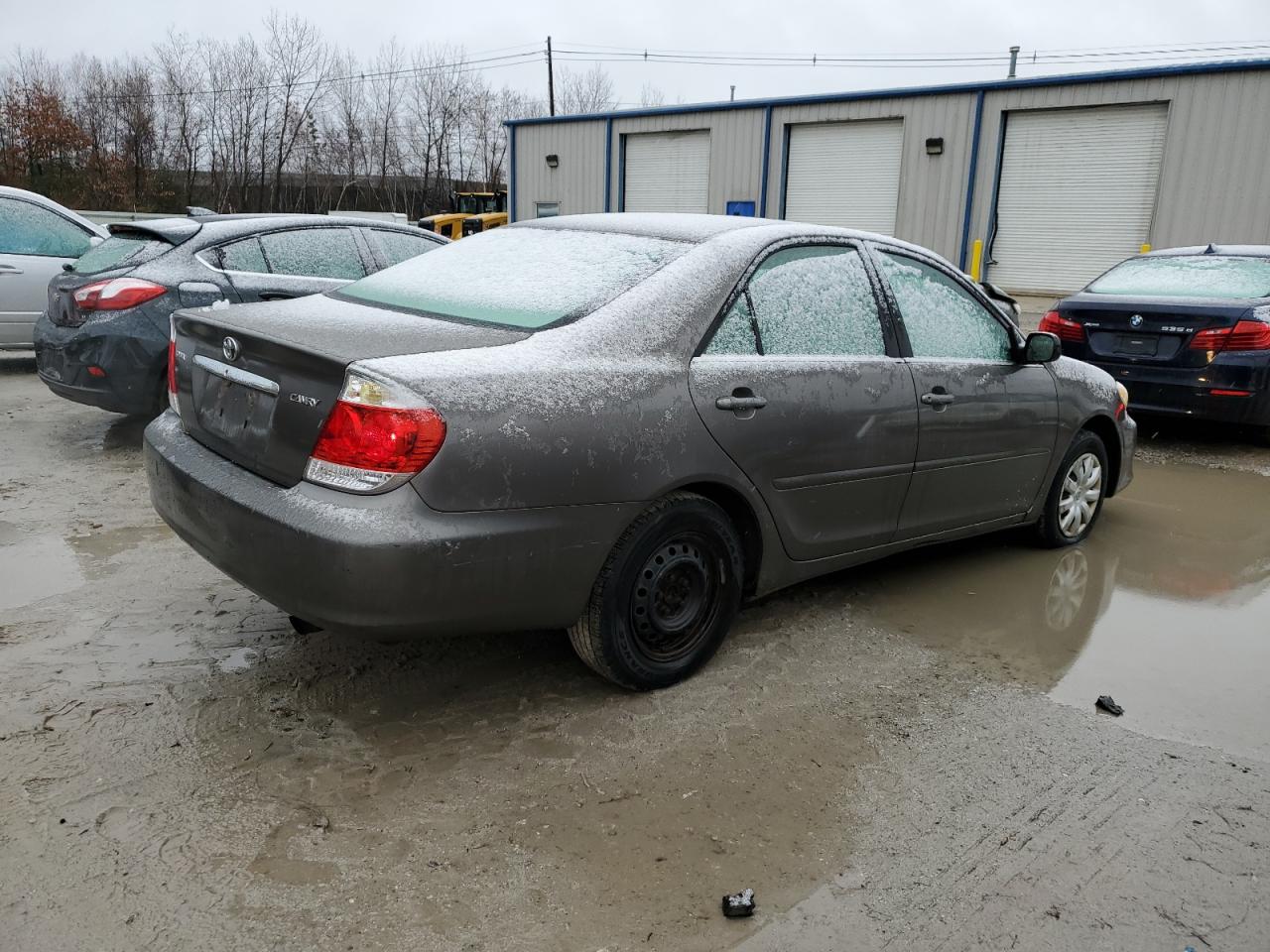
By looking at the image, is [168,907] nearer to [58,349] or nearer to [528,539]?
[528,539]

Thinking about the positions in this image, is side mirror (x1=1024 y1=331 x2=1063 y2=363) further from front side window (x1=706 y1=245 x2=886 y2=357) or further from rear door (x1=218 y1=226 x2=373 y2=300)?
rear door (x1=218 y1=226 x2=373 y2=300)

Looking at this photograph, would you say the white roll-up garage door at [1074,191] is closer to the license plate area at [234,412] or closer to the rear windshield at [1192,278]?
the rear windshield at [1192,278]

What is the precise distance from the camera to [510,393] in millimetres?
2742

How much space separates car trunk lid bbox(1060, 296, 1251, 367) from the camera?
6.98 metres

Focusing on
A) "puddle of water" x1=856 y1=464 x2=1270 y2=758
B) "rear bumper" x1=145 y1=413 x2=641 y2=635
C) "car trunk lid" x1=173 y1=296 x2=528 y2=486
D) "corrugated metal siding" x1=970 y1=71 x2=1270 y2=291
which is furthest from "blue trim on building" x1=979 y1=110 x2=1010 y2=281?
"rear bumper" x1=145 y1=413 x2=641 y2=635

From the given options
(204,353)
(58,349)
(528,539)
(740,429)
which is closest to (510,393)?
(528,539)

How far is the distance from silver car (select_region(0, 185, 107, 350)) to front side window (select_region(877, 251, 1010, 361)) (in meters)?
7.39

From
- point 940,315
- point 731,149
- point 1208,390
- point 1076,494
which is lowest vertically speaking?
point 1076,494

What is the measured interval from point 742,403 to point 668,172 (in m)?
23.4

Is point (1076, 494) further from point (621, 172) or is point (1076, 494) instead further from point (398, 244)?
point (621, 172)

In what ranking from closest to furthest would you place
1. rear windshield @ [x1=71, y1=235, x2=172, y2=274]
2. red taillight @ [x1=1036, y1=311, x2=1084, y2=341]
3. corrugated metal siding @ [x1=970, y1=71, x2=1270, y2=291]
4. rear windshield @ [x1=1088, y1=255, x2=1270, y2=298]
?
rear windshield @ [x1=71, y1=235, x2=172, y2=274] < rear windshield @ [x1=1088, y1=255, x2=1270, y2=298] < red taillight @ [x1=1036, y1=311, x2=1084, y2=341] < corrugated metal siding @ [x1=970, y1=71, x2=1270, y2=291]

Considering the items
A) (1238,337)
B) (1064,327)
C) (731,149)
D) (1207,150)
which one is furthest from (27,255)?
(1207,150)

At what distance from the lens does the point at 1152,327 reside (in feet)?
23.6

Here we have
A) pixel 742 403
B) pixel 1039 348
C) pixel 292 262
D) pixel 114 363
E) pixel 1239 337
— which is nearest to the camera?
pixel 742 403
